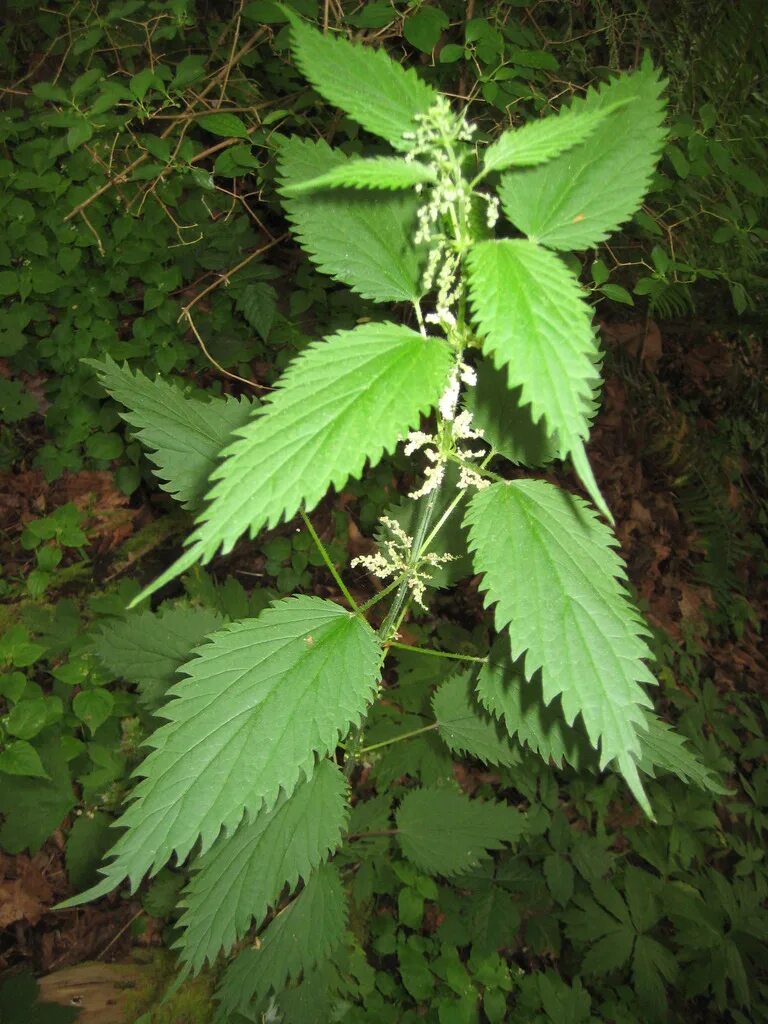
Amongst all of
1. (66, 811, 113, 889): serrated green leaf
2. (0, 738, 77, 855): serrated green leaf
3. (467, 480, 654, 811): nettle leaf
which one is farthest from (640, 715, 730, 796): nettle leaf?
(0, 738, 77, 855): serrated green leaf

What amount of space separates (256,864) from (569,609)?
966 mm

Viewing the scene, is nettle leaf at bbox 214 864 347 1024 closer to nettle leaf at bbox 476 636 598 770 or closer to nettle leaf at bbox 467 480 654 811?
nettle leaf at bbox 476 636 598 770

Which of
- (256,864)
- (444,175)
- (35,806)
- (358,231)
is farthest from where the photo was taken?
(35,806)

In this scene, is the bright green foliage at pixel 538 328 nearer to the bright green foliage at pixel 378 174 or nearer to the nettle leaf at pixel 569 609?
the bright green foliage at pixel 378 174

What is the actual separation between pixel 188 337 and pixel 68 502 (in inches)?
41.7

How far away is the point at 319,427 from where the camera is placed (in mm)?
964

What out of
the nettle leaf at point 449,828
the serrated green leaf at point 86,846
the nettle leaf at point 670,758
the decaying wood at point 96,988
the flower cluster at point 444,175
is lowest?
the nettle leaf at point 449,828

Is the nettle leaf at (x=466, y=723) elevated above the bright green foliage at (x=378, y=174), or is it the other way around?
the bright green foliage at (x=378, y=174)

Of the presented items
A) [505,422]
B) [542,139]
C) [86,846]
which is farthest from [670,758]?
[86,846]

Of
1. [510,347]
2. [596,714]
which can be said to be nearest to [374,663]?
[596,714]

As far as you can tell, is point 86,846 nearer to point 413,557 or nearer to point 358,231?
point 413,557

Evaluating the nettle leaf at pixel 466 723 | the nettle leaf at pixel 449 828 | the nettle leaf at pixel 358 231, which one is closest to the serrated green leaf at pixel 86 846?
the nettle leaf at pixel 449 828

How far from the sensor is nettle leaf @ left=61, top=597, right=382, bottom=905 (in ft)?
3.86

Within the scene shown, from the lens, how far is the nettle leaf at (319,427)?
89 centimetres
